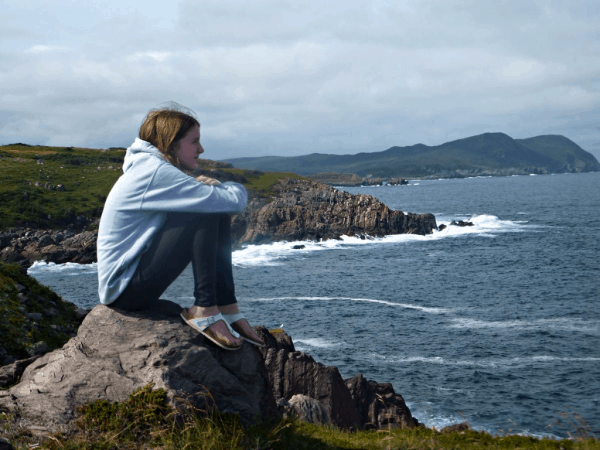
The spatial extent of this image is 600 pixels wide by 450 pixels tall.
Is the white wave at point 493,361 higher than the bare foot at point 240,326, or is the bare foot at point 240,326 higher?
the bare foot at point 240,326

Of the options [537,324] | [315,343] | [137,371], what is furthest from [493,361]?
[137,371]

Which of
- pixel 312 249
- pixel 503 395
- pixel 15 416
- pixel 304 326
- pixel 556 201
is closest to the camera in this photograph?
pixel 15 416

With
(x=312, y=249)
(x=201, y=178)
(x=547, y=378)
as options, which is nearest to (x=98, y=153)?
(x=312, y=249)

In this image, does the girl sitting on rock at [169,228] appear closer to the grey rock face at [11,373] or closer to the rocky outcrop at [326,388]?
the grey rock face at [11,373]

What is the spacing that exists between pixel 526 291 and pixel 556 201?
116153mm

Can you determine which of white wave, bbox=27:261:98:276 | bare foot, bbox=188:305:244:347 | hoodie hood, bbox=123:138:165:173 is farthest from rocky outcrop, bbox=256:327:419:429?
white wave, bbox=27:261:98:276

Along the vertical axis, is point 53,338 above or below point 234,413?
below

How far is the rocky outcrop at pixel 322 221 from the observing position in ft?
306

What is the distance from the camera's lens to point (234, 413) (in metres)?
6.05

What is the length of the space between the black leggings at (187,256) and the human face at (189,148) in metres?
0.85

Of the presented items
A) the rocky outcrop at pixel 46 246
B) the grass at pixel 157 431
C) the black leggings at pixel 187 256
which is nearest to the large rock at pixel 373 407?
the grass at pixel 157 431

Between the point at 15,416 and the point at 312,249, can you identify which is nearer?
Result: the point at 15,416

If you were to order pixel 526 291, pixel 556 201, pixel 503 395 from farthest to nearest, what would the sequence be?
pixel 556 201, pixel 526 291, pixel 503 395

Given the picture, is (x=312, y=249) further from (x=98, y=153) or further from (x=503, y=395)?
(x=98, y=153)
